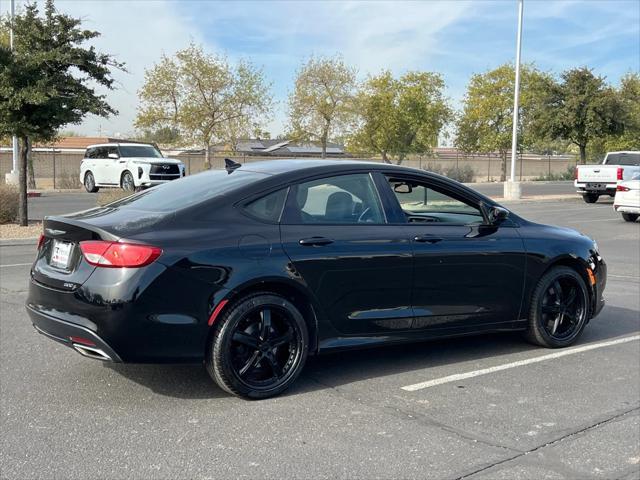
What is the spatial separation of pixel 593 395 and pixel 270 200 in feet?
8.70

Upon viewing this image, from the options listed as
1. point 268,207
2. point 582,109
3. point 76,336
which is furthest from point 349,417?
point 582,109

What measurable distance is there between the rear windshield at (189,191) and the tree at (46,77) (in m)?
9.96

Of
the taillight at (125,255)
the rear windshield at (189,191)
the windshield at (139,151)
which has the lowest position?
the taillight at (125,255)

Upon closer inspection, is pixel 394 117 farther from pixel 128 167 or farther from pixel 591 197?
pixel 128 167

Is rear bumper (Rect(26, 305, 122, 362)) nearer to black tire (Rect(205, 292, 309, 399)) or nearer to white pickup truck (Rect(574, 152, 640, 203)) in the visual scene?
black tire (Rect(205, 292, 309, 399))

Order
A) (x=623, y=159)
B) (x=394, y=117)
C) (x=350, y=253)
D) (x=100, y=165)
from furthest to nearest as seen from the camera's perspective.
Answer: (x=394, y=117) → (x=100, y=165) → (x=623, y=159) → (x=350, y=253)

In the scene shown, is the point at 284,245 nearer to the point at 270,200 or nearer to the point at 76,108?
the point at 270,200

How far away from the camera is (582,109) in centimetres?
3259

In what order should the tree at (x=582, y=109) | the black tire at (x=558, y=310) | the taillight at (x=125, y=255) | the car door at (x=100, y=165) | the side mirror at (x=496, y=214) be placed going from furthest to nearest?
the tree at (x=582, y=109)
the car door at (x=100, y=165)
the black tire at (x=558, y=310)
the side mirror at (x=496, y=214)
the taillight at (x=125, y=255)

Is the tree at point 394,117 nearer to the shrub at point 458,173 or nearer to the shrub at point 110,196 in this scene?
the shrub at point 458,173

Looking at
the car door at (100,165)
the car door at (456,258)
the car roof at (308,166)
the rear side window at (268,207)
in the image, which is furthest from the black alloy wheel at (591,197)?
the rear side window at (268,207)

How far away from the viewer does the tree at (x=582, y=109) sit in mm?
31984

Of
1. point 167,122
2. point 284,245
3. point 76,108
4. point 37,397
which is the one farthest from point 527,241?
point 167,122

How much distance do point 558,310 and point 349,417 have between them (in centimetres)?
261
